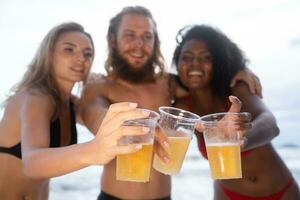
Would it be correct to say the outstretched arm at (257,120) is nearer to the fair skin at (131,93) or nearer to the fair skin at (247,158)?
the fair skin at (247,158)

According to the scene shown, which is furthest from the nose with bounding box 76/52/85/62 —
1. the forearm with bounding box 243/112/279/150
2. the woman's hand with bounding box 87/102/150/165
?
the woman's hand with bounding box 87/102/150/165

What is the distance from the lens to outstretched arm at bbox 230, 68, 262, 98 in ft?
7.60

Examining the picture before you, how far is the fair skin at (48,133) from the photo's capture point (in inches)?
41.1

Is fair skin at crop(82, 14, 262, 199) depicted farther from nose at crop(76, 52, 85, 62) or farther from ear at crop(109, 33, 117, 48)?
nose at crop(76, 52, 85, 62)

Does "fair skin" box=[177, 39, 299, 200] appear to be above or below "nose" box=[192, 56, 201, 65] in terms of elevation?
below

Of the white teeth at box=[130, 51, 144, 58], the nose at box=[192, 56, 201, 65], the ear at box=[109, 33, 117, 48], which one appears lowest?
the nose at box=[192, 56, 201, 65]

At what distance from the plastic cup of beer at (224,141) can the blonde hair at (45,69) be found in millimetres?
1048

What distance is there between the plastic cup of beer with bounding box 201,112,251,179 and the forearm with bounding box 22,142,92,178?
0.43 m

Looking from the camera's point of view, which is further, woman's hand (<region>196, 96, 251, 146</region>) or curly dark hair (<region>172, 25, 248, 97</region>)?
curly dark hair (<region>172, 25, 248, 97</region>)

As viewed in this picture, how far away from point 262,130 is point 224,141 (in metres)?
0.62

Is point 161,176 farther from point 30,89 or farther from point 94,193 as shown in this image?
point 94,193

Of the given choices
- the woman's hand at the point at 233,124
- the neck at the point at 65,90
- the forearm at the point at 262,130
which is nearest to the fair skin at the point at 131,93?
the neck at the point at 65,90

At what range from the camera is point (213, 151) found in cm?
133

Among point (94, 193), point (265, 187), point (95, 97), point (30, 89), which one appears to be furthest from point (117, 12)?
point (94, 193)
